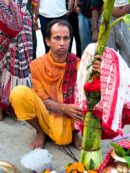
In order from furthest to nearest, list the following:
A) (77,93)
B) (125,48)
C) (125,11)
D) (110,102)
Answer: (125,48), (125,11), (77,93), (110,102)

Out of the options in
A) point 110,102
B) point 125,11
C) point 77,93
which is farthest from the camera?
point 125,11

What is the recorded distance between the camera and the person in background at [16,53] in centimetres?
351

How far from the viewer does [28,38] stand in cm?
368

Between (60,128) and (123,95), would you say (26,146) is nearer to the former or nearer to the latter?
(60,128)

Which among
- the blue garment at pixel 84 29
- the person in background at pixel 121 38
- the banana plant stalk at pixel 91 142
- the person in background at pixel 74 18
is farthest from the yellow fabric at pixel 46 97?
the person in background at pixel 74 18

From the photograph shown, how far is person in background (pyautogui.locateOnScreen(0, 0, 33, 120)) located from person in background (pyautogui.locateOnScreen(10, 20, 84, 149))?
1.35 ft

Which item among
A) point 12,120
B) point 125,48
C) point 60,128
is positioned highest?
point 125,48

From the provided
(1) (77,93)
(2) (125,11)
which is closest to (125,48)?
(2) (125,11)

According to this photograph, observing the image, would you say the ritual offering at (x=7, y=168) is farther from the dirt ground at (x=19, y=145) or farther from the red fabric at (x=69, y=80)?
the red fabric at (x=69, y=80)

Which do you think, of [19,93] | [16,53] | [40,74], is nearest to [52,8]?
[16,53]

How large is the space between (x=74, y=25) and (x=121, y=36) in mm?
1017

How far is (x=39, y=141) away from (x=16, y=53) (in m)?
0.83

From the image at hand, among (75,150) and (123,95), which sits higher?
(123,95)

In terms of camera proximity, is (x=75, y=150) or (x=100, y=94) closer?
(x=100, y=94)
